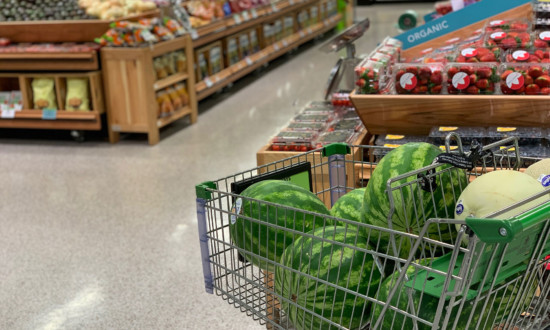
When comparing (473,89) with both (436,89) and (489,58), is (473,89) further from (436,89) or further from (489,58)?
(489,58)

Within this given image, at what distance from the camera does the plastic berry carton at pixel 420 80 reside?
2.62m

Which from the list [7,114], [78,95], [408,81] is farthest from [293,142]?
[7,114]

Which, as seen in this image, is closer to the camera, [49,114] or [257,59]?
[49,114]

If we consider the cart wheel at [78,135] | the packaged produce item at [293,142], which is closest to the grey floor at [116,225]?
the cart wheel at [78,135]

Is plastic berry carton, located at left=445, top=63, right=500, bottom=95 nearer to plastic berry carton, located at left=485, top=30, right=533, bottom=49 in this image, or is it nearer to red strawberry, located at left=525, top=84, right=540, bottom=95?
red strawberry, located at left=525, top=84, right=540, bottom=95

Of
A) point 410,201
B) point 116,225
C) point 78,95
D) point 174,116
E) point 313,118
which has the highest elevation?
point 410,201

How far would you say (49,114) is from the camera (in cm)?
542

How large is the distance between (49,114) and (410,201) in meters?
4.62

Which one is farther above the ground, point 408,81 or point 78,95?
point 408,81

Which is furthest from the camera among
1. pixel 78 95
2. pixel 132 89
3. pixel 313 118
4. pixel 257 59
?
pixel 257 59

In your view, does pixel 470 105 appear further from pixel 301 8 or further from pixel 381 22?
pixel 381 22

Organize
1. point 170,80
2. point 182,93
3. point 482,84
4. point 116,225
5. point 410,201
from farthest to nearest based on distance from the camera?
point 182,93 < point 170,80 < point 116,225 < point 482,84 < point 410,201

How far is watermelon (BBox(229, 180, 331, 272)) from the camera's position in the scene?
4.82ft

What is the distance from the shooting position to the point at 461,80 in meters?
2.57
